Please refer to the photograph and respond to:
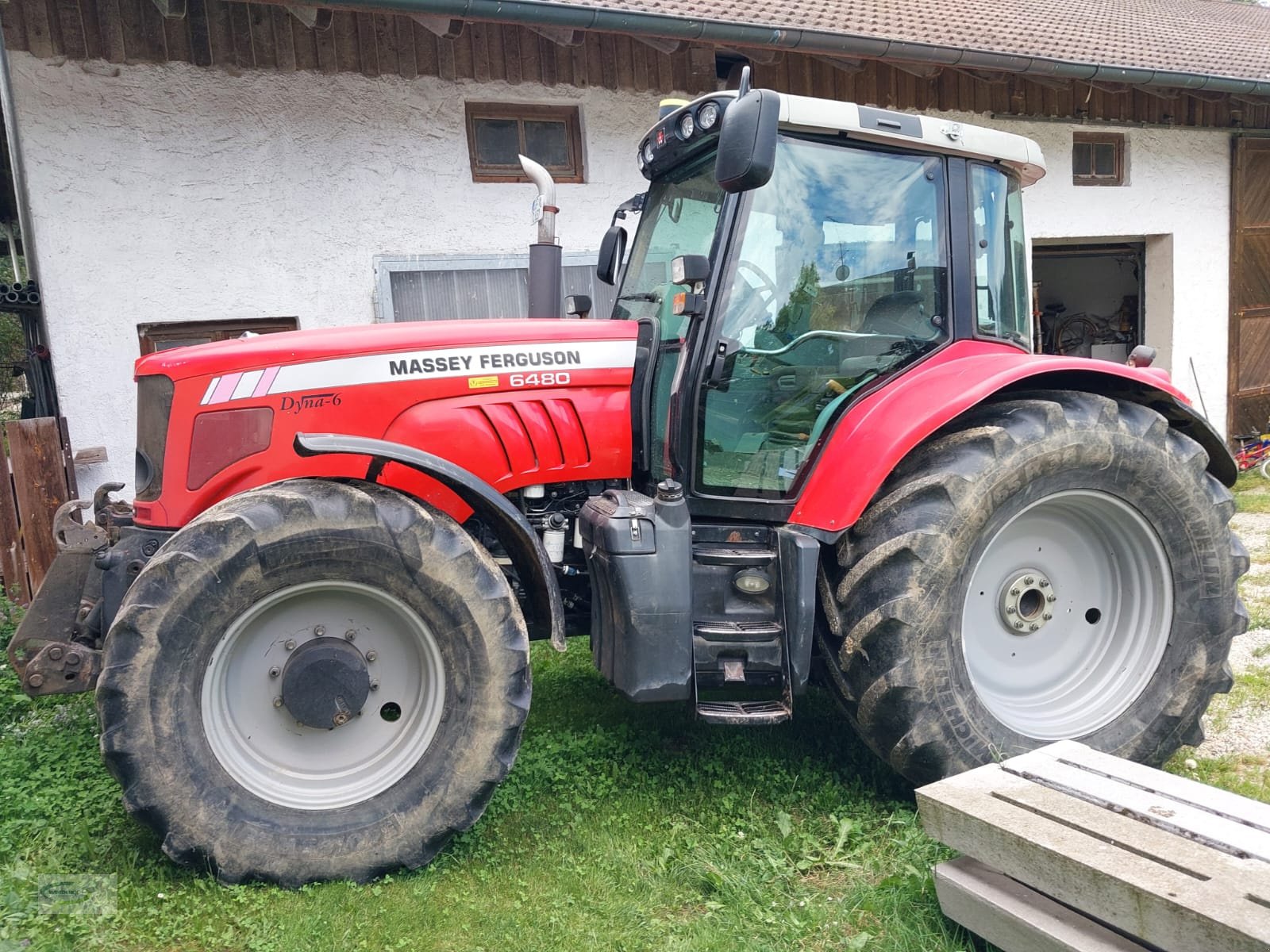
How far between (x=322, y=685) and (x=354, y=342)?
1038 mm

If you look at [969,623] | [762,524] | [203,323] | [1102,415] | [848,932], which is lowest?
[848,932]

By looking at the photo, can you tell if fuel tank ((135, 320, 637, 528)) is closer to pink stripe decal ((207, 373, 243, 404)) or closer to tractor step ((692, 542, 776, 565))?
pink stripe decal ((207, 373, 243, 404))

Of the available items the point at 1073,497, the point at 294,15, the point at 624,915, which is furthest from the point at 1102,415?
the point at 294,15

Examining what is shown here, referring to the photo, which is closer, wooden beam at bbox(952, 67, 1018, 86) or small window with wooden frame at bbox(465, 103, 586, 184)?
small window with wooden frame at bbox(465, 103, 586, 184)

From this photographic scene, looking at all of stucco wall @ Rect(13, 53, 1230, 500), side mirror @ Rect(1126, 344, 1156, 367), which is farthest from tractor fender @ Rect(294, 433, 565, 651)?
stucco wall @ Rect(13, 53, 1230, 500)

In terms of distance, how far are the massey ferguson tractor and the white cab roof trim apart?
0.01m

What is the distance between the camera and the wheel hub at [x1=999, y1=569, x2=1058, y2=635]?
3205 millimetres

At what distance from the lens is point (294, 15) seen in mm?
5805

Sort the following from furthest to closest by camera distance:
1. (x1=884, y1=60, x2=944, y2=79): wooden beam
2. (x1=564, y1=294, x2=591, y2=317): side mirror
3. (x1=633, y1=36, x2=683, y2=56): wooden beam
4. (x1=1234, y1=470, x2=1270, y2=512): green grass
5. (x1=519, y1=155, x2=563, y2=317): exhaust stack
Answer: (x1=1234, y1=470, x2=1270, y2=512): green grass → (x1=884, y1=60, x2=944, y2=79): wooden beam → (x1=633, y1=36, x2=683, y2=56): wooden beam → (x1=564, y1=294, x2=591, y2=317): side mirror → (x1=519, y1=155, x2=563, y2=317): exhaust stack

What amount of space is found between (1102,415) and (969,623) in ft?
2.62

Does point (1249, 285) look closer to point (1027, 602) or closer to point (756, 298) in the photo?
point (1027, 602)

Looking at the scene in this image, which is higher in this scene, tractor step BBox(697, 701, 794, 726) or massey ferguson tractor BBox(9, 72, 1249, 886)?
massey ferguson tractor BBox(9, 72, 1249, 886)

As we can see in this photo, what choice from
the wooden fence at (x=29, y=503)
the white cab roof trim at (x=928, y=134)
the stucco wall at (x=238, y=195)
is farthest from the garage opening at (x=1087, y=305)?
the wooden fence at (x=29, y=503)

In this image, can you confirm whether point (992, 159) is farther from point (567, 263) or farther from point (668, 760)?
point (567, 263)
